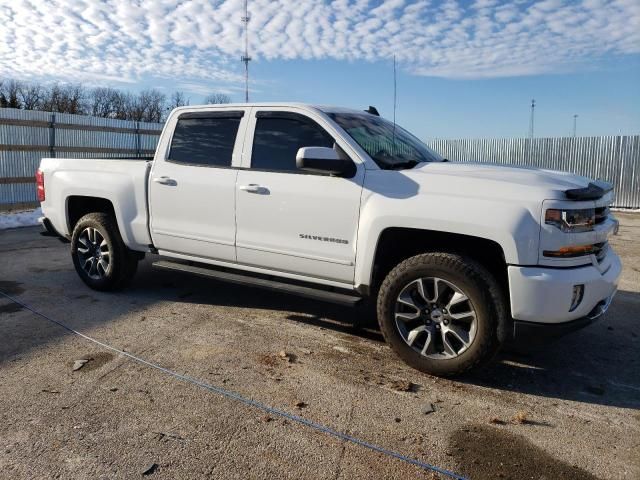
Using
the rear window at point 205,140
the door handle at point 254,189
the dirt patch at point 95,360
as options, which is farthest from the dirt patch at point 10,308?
the door handle at point 254,189

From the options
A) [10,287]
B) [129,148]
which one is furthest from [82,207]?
[129,148]

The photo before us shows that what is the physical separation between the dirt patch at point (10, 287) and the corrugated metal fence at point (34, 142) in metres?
7.80

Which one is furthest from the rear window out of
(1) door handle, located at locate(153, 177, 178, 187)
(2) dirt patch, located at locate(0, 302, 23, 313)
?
(2) dirt patch, located at locate(0, 302, 23, 313)

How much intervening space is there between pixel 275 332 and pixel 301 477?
2.10 m

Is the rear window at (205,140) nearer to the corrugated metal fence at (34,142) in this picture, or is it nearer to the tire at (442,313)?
the tire at (442,313)

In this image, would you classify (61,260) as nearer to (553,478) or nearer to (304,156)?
(304,156)

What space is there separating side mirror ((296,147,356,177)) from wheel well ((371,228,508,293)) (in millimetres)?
558

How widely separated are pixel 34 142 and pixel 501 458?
14.3m

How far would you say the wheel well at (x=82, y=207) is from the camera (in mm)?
5906

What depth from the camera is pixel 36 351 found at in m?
4.22

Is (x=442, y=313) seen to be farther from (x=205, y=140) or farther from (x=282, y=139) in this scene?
(x=205, y=140)

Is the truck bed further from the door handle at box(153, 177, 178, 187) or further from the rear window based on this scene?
the rear window

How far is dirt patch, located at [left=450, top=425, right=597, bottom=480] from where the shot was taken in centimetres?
272

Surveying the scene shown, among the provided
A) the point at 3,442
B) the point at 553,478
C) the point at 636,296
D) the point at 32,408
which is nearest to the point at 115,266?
the point at 32,408
